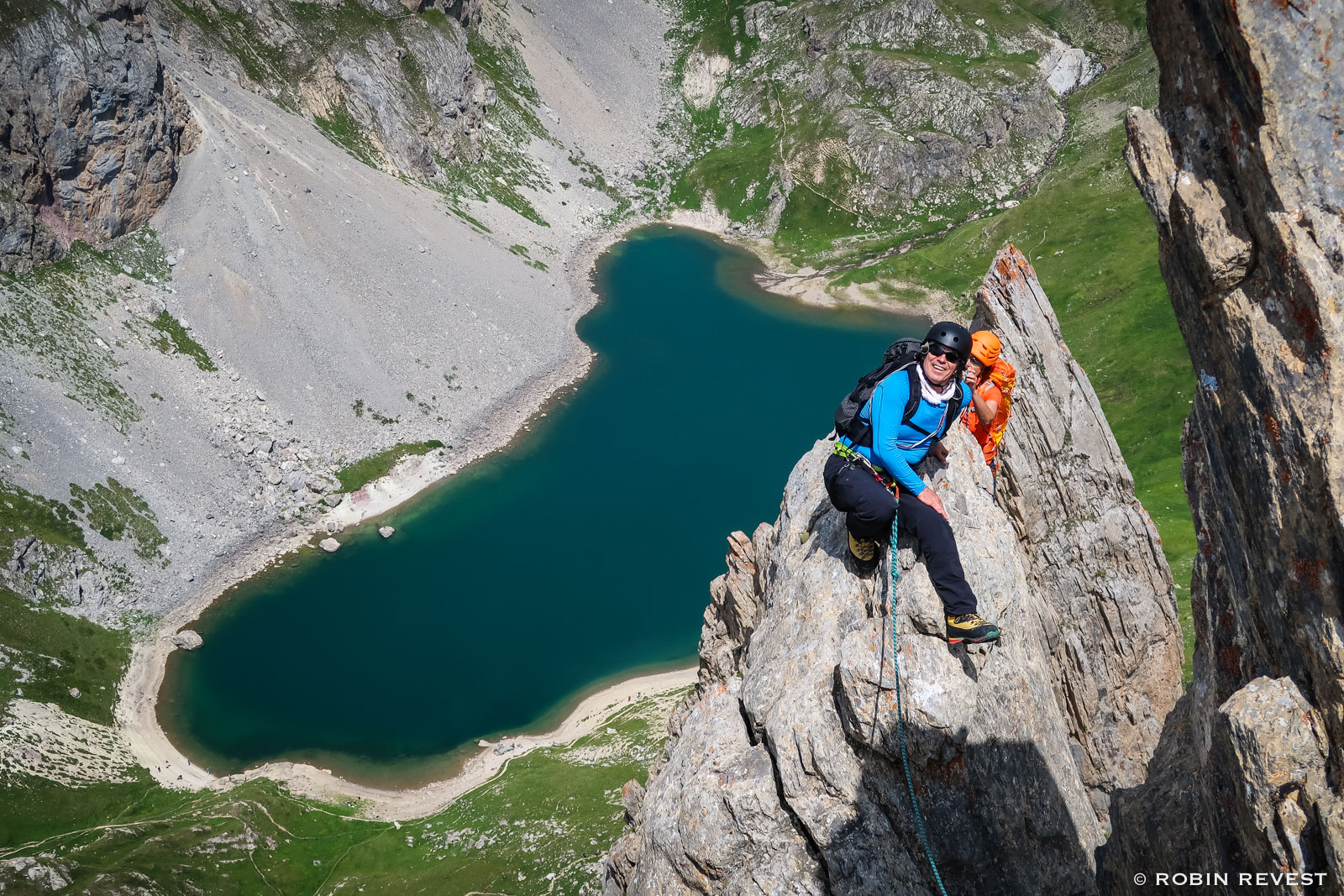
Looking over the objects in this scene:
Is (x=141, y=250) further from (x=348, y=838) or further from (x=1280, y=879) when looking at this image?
(x=1280, y=879)

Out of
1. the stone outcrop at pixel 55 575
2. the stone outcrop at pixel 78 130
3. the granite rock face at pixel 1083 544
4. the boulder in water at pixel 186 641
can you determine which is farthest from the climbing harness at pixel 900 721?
the stone outcrop at pixel 78 130

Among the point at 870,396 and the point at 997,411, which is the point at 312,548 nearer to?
the point at 997,411

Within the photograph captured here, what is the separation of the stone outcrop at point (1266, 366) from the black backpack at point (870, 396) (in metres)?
4.30

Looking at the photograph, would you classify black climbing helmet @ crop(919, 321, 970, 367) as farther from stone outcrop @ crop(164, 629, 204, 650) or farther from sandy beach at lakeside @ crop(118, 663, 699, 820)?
stone outcrop @ crop(164, 629, 204, 650)

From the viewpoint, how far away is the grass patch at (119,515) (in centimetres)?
5003

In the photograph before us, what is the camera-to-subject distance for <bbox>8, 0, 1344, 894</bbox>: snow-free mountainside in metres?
8.03

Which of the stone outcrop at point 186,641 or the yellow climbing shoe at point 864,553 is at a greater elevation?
the yellow climbing shoe at point 864,553

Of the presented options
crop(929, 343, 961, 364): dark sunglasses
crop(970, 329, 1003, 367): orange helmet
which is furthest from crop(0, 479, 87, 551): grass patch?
crop(929, 343, 961, 364): dark sunglasses

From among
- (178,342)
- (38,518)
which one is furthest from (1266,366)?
(178,342)

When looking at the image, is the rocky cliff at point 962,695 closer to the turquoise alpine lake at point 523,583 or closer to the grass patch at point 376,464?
the turquoise alpine lake at point 523,583

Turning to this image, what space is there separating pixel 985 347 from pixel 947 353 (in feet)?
Result: 14.7

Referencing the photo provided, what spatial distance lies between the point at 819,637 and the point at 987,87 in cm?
11070

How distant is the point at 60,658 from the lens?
4266 centimetres

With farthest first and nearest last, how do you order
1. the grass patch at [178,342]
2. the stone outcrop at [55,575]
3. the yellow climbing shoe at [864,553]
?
the grass patch at [178,342], the stone outcrop at [55,575], the yellow climbing shoe at [864,553]
